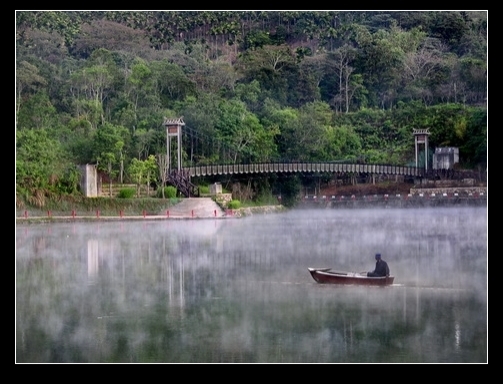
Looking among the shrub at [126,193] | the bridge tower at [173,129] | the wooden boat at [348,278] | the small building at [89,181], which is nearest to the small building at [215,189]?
the bridge tower at [173,129]

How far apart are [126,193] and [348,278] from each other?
3907mm

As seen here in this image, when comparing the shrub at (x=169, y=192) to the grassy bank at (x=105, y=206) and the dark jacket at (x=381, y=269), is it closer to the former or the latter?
the grassy bank at (x=105, y=206)

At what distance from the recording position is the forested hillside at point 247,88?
1223cm

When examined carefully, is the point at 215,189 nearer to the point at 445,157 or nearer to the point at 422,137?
the point at 422,137

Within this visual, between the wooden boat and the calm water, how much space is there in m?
0.09

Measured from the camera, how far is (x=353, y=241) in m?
11.4

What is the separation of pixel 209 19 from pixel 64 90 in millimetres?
2699

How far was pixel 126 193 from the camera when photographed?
1233 cm

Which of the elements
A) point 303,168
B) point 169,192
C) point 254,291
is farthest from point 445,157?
point 254,291

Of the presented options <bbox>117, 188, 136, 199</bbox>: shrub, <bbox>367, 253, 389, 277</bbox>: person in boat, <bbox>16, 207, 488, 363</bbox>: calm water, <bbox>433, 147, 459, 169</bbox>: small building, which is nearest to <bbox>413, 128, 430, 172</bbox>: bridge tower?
<bbox>433, 147, 459, 169</bbox>: small building

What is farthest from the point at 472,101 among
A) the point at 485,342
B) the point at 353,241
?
the point at 485,342

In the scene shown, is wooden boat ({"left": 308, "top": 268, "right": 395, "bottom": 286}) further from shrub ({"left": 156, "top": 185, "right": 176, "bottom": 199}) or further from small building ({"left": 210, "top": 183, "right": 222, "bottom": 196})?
shrub ({"left": 156, "top": 185, "right": 176, "bottom": 199})

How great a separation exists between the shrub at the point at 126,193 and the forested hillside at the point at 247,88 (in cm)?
19

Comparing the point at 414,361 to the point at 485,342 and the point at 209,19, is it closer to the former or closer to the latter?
the point at 485,342
